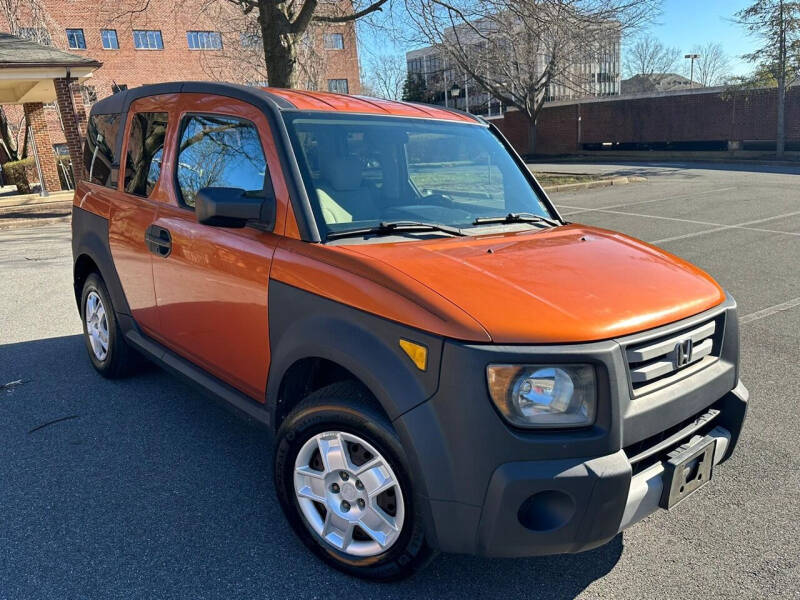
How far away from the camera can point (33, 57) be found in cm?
1566

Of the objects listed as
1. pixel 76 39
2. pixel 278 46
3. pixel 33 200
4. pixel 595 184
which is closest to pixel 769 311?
pixel 278 46

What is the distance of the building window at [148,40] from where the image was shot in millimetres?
43812

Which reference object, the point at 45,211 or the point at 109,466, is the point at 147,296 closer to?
the point at 109,466

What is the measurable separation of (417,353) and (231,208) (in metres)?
1.15

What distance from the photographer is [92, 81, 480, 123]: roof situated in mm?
3035

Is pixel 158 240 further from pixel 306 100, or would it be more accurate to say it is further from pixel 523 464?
pixel 523 464

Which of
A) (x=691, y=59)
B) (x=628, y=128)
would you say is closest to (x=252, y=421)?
(x=628, y=128)

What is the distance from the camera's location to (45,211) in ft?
52.3

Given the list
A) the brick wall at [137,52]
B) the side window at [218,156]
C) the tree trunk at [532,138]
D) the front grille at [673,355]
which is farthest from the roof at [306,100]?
the brick wall at [137,52]

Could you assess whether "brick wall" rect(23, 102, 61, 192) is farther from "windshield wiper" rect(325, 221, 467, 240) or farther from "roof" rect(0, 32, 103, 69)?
"windshield wiper" rect(325, 221, 467, 240)

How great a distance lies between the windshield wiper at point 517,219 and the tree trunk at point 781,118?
28.2 meters

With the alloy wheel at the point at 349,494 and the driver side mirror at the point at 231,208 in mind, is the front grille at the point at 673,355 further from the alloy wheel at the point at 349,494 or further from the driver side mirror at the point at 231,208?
the driver side mirror at the point at 231,208

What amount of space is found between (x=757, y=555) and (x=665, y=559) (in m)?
0.39

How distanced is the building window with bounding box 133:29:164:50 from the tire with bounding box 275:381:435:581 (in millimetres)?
48638
